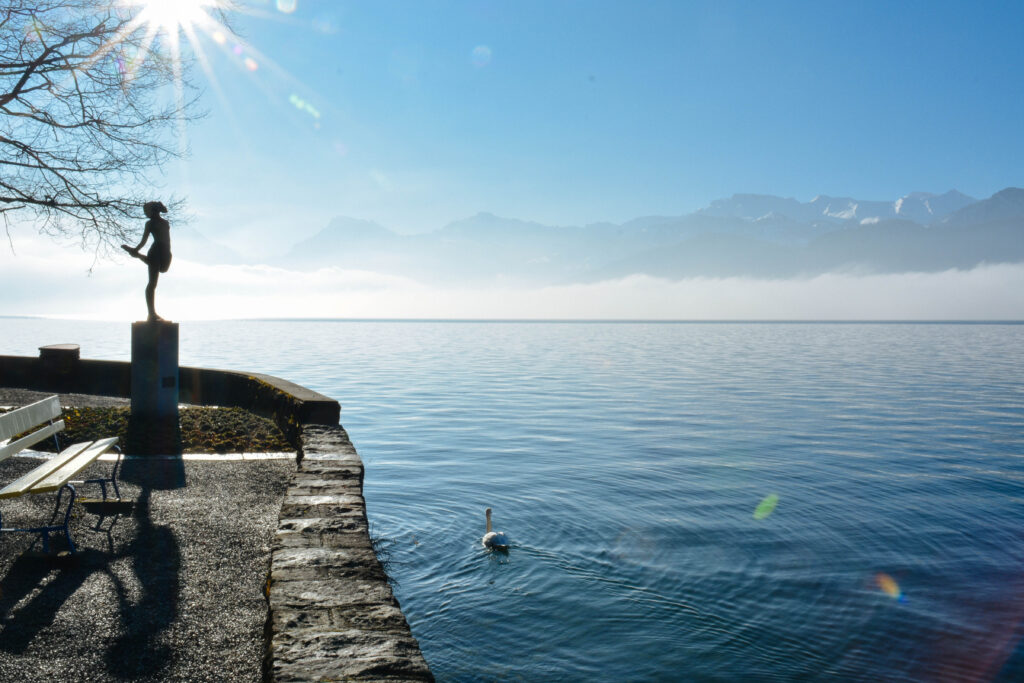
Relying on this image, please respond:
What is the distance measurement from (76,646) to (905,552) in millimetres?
8924

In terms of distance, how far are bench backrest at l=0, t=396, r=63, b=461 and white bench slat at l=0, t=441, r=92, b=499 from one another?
465 mm

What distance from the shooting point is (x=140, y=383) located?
11062mm

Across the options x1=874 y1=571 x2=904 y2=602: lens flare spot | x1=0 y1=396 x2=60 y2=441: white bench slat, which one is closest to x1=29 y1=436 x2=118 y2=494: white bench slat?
x1=0 y1=396 x2=60 y2=441: white bench slat

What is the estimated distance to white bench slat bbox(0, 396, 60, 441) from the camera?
20.2ft

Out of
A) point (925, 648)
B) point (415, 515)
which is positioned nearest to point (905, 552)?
point (925, 648)

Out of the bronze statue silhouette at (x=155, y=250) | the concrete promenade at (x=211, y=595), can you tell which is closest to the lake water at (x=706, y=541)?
the concrete promenade at (x=211, y=595)

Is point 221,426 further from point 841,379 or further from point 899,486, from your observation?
point 841,379

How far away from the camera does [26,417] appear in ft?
22.8

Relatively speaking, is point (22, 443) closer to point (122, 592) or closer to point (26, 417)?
point (26, 417)

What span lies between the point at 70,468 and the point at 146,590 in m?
1.72

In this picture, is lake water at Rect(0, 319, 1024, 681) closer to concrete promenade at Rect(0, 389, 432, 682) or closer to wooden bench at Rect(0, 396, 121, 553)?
concrete promenade at Rect(0, 389, 432, 682)

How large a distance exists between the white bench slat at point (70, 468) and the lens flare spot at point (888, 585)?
7818 mm

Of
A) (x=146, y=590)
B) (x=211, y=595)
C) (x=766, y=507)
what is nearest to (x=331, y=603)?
(x=211, y=595)

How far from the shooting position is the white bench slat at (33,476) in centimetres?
494
